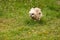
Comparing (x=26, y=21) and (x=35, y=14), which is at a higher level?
(x=35, y=14)

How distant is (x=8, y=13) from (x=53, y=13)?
1848 mm

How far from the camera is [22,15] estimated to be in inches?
417

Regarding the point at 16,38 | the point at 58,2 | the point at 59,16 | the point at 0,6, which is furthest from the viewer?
the point at 58,2

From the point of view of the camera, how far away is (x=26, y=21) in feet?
31.5

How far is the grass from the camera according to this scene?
8.34 m

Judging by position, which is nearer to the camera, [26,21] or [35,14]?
[26,21]

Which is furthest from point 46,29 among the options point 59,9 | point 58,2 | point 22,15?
point 58,2

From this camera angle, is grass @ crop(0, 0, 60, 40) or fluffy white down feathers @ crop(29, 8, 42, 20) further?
fluffy white down feathers @ crop(29, 8, 42, 20)

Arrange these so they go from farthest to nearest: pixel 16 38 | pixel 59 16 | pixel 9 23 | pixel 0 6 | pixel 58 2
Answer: pixel 58 2
pixel 0 6
pixel 59 16
pixel 9 23
pixel 16 38

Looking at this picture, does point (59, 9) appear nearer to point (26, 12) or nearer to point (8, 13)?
point (26, 12)

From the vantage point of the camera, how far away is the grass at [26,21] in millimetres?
8344

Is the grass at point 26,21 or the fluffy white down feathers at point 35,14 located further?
the fluffy white down feathers at point 35,14

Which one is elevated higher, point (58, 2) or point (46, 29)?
point (58, 2)

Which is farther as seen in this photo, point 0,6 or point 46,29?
Result: point 0,6
